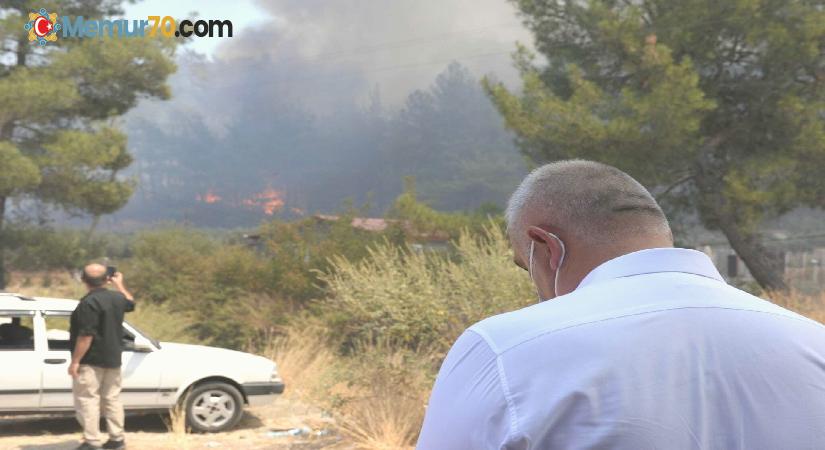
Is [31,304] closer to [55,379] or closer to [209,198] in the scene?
[55,379]

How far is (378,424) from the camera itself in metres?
8.23

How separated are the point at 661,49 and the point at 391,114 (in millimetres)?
151008

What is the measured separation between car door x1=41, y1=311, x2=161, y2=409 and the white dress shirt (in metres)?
8.65

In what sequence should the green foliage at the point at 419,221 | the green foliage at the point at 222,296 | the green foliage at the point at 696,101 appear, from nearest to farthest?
the green foliage at the point at 222,296 → the green foliage at the point at 419,221 → the green foliage at the point at 696,101

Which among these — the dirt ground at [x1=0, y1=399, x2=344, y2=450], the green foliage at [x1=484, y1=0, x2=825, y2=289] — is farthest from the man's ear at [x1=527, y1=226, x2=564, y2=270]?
the green foliage at [x1=484, y1=0, x2=825, y2=289]

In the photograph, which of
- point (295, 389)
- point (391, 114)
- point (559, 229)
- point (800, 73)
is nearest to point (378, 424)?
point (295, 389)

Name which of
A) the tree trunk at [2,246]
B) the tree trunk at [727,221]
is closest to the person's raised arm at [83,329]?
the tree trunk at [727,221]

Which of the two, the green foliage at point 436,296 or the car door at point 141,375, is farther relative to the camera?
the green foliage at point 436,296

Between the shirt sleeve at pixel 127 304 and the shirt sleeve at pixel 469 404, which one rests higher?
the shirt sleeve at pixel 469 404

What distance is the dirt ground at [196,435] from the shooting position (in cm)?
889

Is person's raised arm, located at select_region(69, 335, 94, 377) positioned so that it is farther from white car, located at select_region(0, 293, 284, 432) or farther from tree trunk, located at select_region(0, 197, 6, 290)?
tree trunk, located at select_region(0, 197, 6, 290)

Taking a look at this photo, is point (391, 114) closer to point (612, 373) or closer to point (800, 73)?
point (800, 73)

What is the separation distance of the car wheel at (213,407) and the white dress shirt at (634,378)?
8.67 m

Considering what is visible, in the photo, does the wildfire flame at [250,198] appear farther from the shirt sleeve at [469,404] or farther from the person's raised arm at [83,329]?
the shirt sleeve at [469,404]
